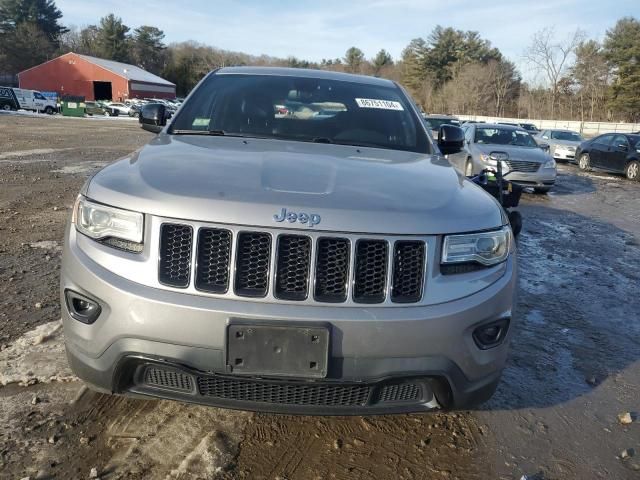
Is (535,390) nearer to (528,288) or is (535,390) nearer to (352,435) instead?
(352,435)

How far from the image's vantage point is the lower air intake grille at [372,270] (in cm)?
207

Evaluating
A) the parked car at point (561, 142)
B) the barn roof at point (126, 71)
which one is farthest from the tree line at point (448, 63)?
the parked car at point (561, 142)

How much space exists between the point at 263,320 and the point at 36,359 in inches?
72.7

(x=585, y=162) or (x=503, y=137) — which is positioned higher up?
(x=503, y=137)

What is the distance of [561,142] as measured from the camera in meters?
22.2

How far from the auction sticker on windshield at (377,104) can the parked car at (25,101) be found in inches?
1958

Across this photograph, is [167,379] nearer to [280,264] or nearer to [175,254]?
[175,254]

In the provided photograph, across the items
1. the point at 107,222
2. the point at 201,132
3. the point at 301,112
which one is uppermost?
the point at 301,112

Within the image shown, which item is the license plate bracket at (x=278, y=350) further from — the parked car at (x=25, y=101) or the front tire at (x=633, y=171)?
the parked car at (x=25, y=101)

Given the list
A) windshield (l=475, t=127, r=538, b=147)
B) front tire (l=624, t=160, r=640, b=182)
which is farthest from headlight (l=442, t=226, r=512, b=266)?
front tire (l=624, t=160, r=640, b=182)

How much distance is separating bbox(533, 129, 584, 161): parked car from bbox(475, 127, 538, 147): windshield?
27.9 ft

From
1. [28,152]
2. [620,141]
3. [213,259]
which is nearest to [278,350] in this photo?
[213,259]

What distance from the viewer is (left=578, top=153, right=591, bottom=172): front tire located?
18.9 metres

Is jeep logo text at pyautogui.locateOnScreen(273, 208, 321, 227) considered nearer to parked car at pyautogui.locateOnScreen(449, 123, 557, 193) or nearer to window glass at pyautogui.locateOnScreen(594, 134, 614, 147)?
parked car at pyautogui.locateOnScreen(449, 123, 557, 193)
